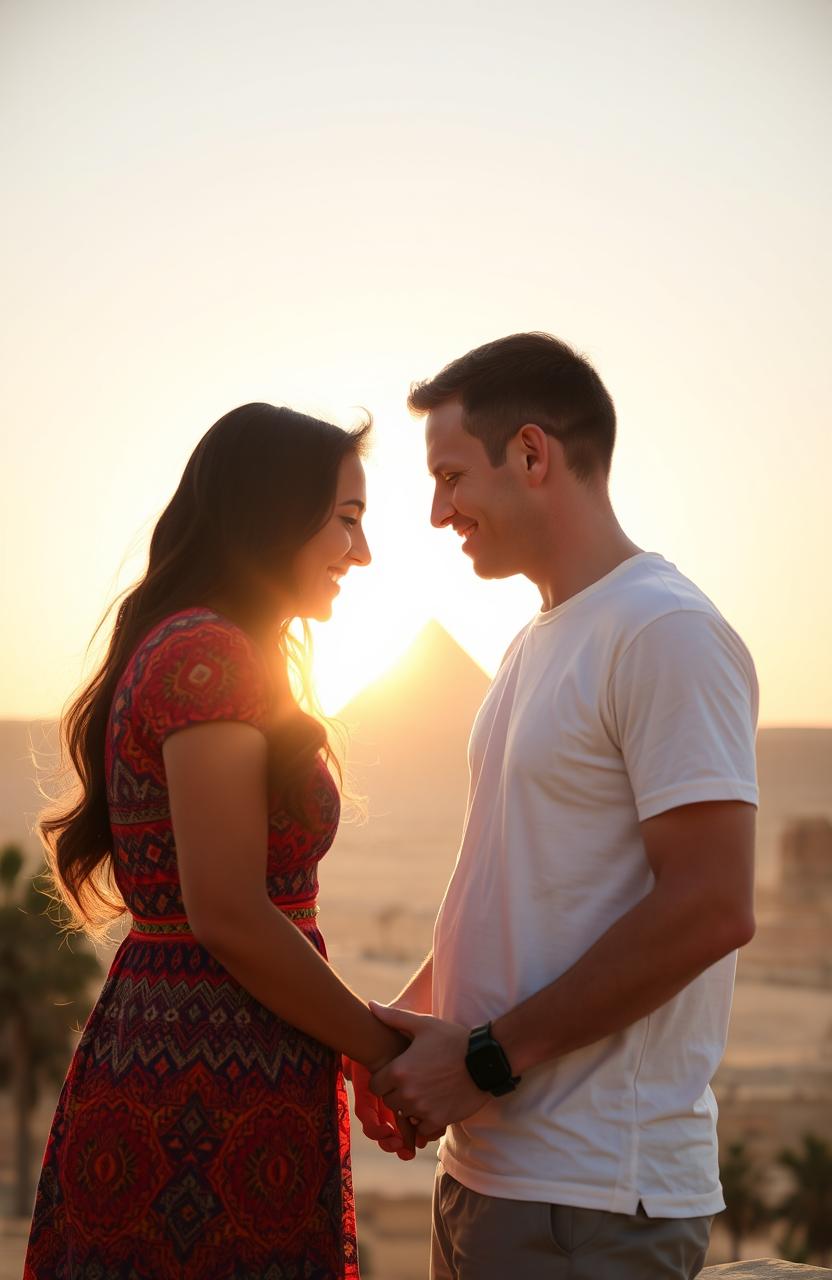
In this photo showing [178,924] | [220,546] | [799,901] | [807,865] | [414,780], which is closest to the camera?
[178,924]

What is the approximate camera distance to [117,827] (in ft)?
7.84

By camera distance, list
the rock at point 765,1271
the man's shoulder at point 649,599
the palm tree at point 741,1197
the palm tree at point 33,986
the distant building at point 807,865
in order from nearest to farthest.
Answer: the man's shoulder at point 649,599 → the rock at point 765,1271 → the palm tree at point 33,986 → the palm tree at point 741,1197 → the distant building at point 807,865

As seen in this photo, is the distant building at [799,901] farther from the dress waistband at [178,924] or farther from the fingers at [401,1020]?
the dress waistband at [178,924]

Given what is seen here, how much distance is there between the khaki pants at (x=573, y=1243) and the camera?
225 cm

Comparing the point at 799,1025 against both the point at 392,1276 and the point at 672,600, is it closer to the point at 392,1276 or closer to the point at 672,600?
the point at 392,1276

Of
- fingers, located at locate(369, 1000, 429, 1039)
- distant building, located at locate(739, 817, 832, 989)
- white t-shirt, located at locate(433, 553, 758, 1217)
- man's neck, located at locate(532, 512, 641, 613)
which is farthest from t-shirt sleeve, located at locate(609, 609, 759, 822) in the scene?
distant building, located at locate(739, 817, 832, 989)

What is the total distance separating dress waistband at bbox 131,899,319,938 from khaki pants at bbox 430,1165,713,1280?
2.05 feet

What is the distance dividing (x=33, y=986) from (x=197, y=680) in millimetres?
42207

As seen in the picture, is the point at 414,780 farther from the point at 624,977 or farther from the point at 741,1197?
the point at 624,977

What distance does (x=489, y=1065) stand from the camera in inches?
92.1

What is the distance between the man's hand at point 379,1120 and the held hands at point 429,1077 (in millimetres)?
108

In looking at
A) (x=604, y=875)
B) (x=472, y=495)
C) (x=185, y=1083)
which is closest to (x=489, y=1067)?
(x=604, y=875)

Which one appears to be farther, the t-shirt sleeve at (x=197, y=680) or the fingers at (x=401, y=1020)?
the fingers at (x=401, y=1020)

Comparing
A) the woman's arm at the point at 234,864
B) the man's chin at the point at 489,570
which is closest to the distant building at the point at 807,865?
the man's chin at the point at 489,570
